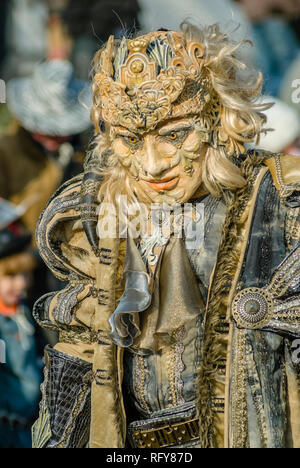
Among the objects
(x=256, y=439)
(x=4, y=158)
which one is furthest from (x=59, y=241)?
(x=4, y=158)

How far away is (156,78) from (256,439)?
3.61 feet

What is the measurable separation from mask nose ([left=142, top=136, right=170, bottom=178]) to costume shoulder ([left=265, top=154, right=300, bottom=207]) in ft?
1.11

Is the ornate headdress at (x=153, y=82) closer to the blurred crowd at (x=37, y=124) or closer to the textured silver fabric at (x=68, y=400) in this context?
the textured silver fabric at (x=68, y=400)

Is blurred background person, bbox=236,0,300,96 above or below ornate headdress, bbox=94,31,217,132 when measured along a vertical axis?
above

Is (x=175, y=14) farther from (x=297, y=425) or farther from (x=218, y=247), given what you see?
(x=297, y=425)

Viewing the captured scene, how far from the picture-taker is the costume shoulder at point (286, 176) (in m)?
2.72

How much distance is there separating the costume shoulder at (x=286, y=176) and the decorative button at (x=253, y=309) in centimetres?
29

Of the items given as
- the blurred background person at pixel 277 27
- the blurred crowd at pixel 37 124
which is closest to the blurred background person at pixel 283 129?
the blurred crowd at pixel 37 124

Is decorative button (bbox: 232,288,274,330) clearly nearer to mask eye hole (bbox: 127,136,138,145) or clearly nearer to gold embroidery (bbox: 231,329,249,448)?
gold embroidery (bbox: 231,329,249,448)

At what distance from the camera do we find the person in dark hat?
4578 mm

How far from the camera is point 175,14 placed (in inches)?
156

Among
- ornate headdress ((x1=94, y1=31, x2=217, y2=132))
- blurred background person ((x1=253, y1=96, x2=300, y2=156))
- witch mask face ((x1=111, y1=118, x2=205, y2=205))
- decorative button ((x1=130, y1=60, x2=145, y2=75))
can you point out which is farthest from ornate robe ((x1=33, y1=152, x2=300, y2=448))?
blurred background person ((x1=253, y1=96, x2=300, y2=156))

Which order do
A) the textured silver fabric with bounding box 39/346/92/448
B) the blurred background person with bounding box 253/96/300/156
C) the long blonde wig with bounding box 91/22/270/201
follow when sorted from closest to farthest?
the long blonde wig with bounding box 91/22/270/201 → the textured silver fabric with bounding box 39/346/92/448 → the blurred background person with bounding box 253/96/300/156

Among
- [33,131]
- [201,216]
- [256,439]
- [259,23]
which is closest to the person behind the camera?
[256,439]
